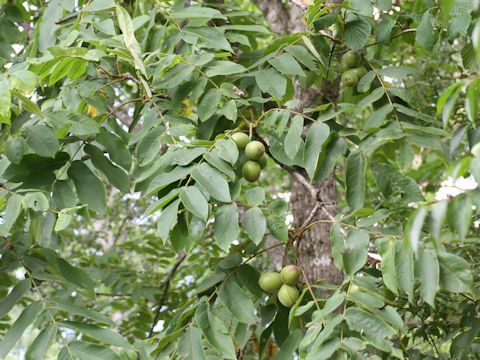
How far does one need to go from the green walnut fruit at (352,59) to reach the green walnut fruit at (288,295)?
983 mm

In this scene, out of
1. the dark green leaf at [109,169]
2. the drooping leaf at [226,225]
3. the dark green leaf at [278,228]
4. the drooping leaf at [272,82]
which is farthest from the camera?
the dark green leaf at [109,169]

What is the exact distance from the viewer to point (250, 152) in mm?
1814

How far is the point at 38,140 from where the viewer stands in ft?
5.97

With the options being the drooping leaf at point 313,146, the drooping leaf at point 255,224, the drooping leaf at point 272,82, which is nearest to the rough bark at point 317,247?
the drooping leaf at point 272,82

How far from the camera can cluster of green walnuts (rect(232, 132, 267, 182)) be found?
5.94ft

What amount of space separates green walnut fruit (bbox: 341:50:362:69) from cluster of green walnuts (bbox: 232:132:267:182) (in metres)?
0.62

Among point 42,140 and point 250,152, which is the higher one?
point 42,140

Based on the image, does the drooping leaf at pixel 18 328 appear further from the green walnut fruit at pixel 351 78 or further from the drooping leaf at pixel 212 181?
the green walnut fruit at pixel 351 78

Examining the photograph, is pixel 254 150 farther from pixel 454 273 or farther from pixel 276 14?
pixel 276 14

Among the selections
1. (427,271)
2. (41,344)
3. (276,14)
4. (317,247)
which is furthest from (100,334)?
(276,14)

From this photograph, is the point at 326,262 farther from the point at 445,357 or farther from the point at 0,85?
the point at 0,85

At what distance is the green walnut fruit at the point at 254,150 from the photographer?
1.81m

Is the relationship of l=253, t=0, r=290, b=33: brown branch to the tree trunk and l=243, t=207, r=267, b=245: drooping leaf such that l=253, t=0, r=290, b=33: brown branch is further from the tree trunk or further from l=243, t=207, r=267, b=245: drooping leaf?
l=243, t=207, r=267, b=245: drooping leaf

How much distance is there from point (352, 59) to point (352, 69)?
0.04 meters
